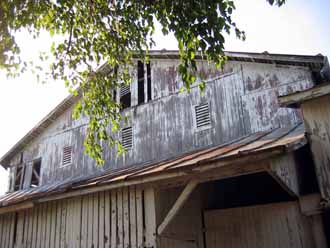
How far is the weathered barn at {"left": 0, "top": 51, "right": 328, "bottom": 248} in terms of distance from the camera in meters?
7.14

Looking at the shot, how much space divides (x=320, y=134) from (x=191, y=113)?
216 inches

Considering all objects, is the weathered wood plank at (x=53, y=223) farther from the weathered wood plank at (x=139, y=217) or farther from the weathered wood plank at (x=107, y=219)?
the weathered wood plank at (x=139, y=217)

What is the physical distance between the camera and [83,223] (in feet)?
28.8

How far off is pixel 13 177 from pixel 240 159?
13406mm

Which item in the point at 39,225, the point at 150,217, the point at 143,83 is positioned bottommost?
the point at 150,217

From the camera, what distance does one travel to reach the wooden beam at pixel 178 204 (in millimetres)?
7070

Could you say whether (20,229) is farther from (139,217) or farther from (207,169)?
(207,169)

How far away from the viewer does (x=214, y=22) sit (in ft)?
15.9

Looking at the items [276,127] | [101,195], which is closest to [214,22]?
[101,195]

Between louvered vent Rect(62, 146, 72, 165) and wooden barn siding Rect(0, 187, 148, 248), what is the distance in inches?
185

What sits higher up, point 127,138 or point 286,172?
point 127,138


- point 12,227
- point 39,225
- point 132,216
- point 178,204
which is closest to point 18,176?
point 12,227

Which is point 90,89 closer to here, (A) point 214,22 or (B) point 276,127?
(A) point 214,22

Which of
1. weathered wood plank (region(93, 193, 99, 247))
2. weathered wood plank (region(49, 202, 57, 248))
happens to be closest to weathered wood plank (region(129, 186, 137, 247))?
weathered wood plank (region(93, 193, 99, 247))
